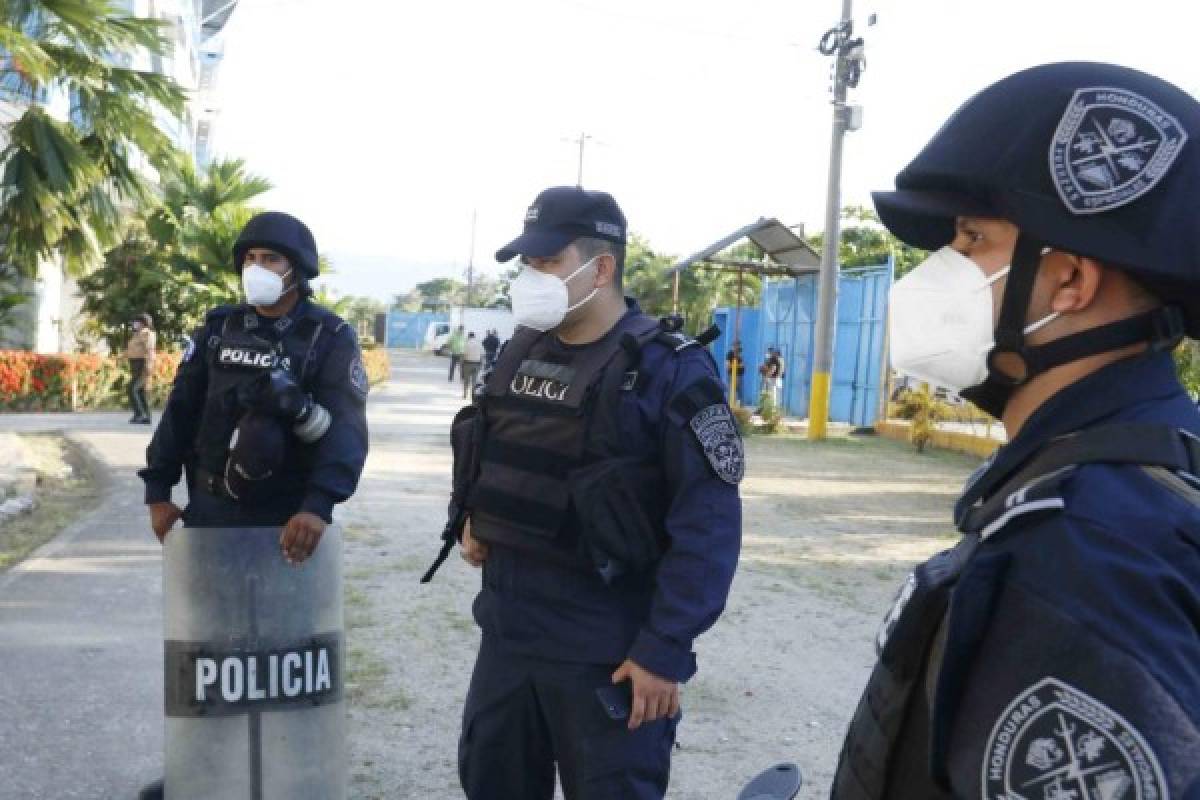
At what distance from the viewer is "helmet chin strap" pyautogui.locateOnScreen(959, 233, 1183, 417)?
1.15 m

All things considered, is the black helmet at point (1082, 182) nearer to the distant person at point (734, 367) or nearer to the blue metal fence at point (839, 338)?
the blue metal fence at point (839, 338)

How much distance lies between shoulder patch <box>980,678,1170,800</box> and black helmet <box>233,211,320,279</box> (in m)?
3.07

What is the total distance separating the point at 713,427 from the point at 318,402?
157 centimetres

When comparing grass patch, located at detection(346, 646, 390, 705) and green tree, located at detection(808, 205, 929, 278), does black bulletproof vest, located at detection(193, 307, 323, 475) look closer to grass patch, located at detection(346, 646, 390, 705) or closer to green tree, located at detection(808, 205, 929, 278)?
grass patch, located at detection(346, 646, 390, 705)

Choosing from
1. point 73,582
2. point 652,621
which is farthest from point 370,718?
point 73,582

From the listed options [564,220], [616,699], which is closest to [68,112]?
[564,220]

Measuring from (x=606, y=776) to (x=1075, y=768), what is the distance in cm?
160

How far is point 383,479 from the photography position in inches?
416

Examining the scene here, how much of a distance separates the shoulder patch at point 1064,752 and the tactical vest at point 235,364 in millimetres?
2841

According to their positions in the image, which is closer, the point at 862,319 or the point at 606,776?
the point at 606,776

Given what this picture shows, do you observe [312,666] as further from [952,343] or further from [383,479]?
[383,479]

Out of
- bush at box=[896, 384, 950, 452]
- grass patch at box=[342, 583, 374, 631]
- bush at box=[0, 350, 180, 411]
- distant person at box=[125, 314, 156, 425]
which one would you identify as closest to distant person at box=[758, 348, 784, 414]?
bush at box=[896, 384, 950, 452]

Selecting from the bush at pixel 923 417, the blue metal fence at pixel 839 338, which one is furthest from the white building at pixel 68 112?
the blue metal fence at pixel 839 338

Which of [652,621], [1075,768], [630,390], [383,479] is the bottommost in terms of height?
[383,479]
